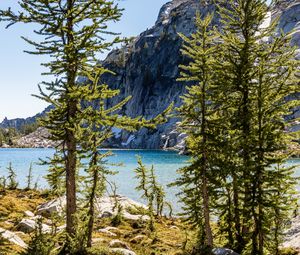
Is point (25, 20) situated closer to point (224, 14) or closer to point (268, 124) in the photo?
point (224, 14)

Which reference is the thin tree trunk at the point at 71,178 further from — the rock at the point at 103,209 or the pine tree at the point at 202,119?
the rock at the point at 103,209

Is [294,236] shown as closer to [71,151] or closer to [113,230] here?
[113,230]

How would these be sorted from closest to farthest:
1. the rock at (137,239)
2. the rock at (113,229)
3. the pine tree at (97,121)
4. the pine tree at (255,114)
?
the pine tree at (97,121)
the pine tree at (255,114)
the rock at (137,239)
the rock at (113,229)

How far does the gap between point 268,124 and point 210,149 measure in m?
2.69

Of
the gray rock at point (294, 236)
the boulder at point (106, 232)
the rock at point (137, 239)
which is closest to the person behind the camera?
the gray rock at point (294, 236)

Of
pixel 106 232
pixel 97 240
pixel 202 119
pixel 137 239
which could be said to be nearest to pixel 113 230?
pixel 106 232

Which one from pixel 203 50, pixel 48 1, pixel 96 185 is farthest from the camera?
pixel 203 50

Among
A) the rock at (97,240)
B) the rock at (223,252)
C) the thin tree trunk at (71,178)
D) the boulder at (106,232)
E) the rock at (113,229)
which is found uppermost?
the thin tree trunk at (71,178)

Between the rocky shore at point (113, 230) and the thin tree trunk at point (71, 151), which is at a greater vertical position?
the thin tree trunk at point (71, 151)

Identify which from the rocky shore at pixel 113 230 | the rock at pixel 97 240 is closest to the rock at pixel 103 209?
the rocky shore at pixel 113 230

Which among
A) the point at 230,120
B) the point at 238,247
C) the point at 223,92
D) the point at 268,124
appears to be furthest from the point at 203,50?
the point at 238,247

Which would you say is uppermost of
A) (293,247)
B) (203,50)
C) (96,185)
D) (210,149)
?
(203,50)

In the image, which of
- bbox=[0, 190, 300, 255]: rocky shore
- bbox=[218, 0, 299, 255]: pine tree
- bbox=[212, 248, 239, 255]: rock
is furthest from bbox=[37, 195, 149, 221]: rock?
bbox=[218, 0, 299, 255]: pine tree

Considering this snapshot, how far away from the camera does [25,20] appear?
1416cm
